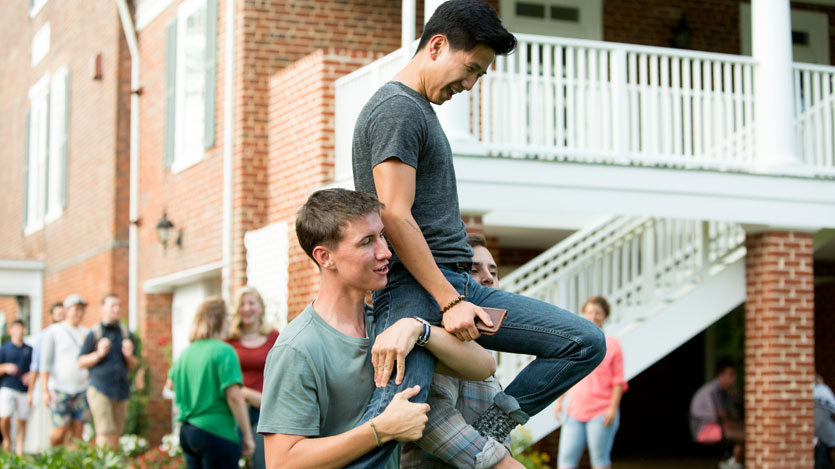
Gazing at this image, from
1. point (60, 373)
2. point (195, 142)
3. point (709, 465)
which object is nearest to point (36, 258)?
point (195, 142)

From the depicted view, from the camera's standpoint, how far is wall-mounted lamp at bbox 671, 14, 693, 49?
44.3ft

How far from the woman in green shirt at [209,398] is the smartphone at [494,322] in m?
3.94

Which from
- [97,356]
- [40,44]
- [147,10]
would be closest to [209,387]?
[97,356]

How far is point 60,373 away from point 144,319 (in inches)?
144

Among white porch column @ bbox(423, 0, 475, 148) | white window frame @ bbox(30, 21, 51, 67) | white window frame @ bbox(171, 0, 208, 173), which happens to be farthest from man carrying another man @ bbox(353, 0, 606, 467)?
white window frame @ bbox(30, 21, 51, 67)

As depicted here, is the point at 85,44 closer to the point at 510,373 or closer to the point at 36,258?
the point at 36,258

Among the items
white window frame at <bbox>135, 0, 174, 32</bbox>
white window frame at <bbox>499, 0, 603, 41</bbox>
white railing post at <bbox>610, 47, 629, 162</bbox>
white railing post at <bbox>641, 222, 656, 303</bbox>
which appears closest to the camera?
white railing post at <bbox>610, 47, 629, 162</bbox>

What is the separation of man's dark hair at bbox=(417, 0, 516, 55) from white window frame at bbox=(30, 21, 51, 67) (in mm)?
18406

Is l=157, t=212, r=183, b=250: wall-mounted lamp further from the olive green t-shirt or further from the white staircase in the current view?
the olive green t-shirt

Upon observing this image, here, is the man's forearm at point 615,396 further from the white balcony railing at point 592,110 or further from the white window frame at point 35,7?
the white window frame at point 35,7

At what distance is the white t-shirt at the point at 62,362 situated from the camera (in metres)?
11.5

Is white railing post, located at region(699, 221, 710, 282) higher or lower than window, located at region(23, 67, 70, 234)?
lower

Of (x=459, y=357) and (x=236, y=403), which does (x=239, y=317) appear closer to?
(x=236, y=403)

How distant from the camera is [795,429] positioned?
10.6 meters
